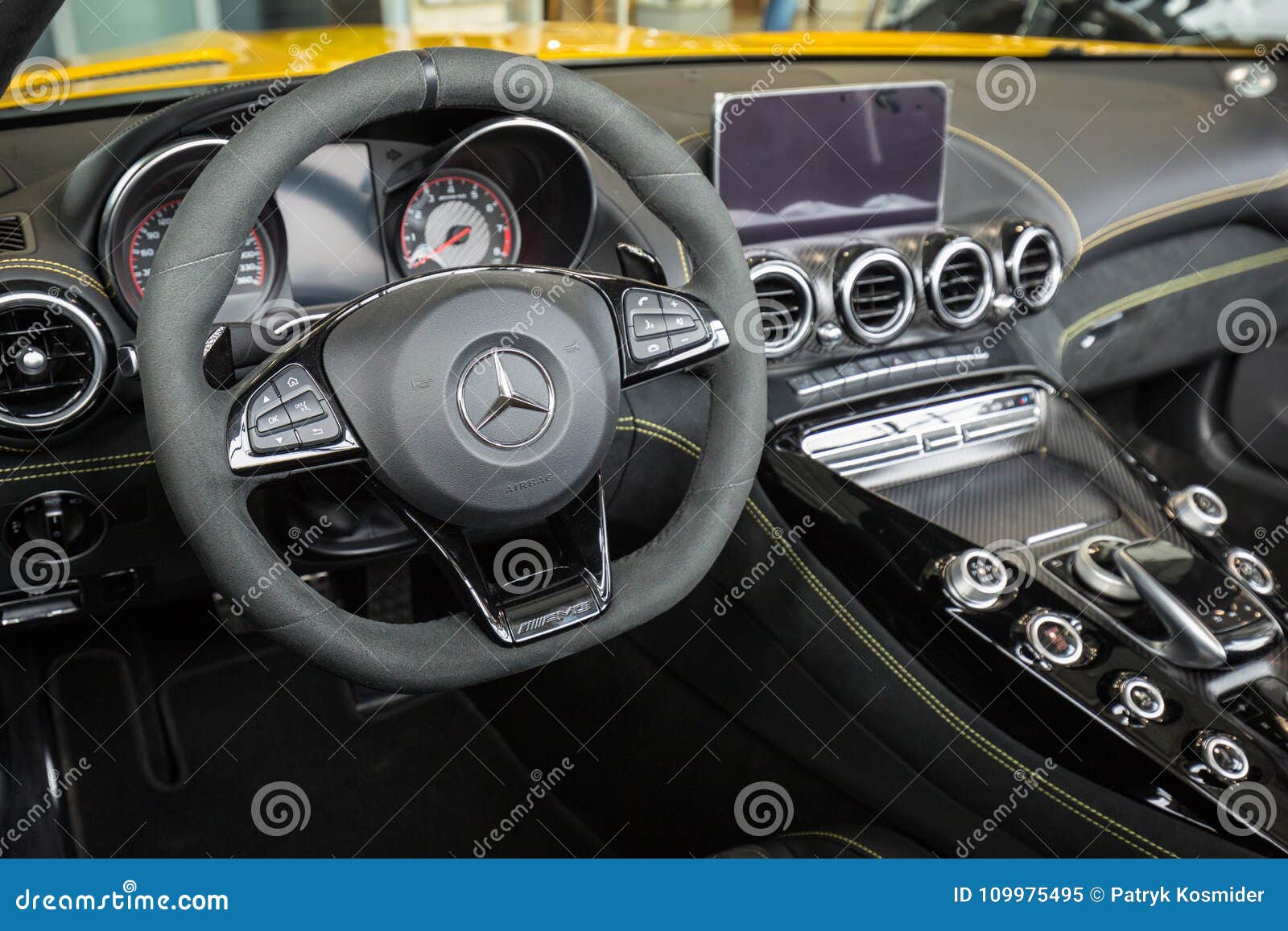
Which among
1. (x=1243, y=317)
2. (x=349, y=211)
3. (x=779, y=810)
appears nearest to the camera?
(x=349, y=211)

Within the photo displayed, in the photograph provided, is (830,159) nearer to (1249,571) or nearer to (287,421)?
(1249,571)

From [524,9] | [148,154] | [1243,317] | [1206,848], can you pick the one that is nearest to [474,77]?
[148,154]

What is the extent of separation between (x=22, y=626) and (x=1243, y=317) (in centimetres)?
222

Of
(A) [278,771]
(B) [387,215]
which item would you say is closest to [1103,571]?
(B) [387,215]

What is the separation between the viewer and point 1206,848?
114cm

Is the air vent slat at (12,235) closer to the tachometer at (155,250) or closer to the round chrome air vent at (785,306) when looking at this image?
the tachometer at (155,250)

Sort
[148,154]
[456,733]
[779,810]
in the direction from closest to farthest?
[148,154] → [779,810] → [456,733]

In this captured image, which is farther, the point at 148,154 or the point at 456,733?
the point at 456,733

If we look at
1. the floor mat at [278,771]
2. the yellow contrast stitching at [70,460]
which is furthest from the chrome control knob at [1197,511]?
the yellow contrast stitching at [70,460]

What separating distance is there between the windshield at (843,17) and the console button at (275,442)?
3.98 ft

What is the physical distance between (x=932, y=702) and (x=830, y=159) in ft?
2.37

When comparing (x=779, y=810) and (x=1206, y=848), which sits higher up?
(x=1206, y=848)

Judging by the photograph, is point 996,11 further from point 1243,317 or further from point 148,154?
point 148,154

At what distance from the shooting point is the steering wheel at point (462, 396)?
843mm
